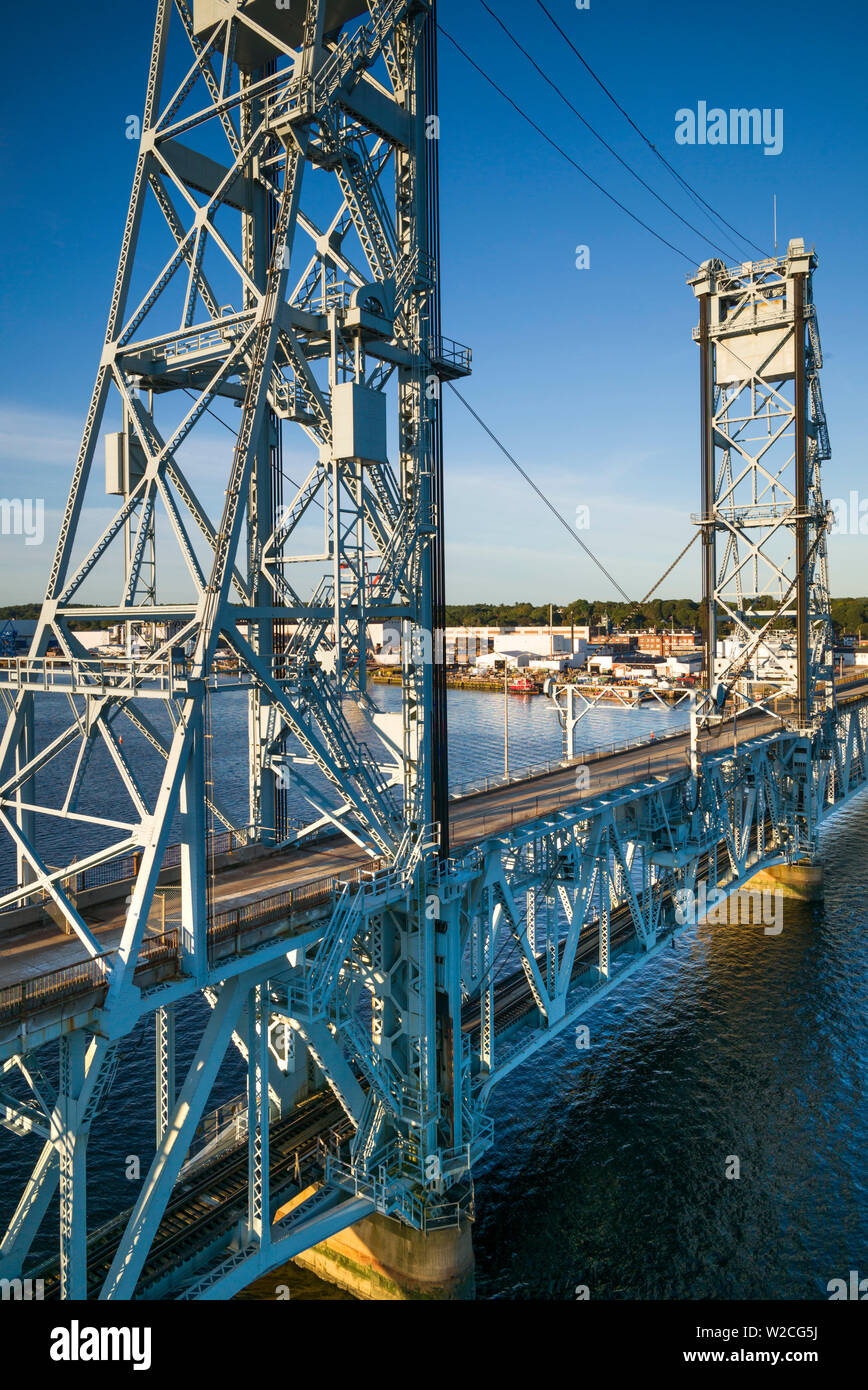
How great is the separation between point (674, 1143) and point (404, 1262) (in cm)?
1130

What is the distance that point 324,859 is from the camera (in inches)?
930

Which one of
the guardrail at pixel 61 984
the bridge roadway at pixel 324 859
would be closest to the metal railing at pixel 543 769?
the bridge roadway at pixel 324 859

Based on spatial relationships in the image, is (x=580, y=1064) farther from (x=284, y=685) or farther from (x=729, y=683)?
(x=729, y=683)

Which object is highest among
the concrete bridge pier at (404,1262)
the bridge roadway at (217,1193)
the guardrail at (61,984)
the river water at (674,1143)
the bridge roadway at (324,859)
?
the guardrail at (61,984)

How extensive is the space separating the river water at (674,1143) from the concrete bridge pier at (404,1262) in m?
1.52

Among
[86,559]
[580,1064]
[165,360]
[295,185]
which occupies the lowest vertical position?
[580,1064]

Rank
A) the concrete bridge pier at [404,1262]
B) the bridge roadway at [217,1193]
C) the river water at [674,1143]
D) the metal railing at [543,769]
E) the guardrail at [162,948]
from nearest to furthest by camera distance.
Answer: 1. the guardrail at [162,948]
2. the bridge roadway at [217,1193]
3. the concrete bridge pier at [404,1262]
4. the river water at [674,1143]
5. the metal railing at [543,769]

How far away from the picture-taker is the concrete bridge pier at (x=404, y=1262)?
2111cm

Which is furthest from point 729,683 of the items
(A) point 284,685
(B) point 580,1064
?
(A) point 284,685

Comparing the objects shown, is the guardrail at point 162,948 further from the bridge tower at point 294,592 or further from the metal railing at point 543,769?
the metal railing at point 543,769

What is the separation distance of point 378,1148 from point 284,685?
1133 centimetres

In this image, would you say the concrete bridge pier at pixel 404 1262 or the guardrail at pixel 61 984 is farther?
the concrete bridge pier at pixel 404 1262

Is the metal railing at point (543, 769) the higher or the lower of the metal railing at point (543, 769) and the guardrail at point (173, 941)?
the lower

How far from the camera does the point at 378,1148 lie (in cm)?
2092
